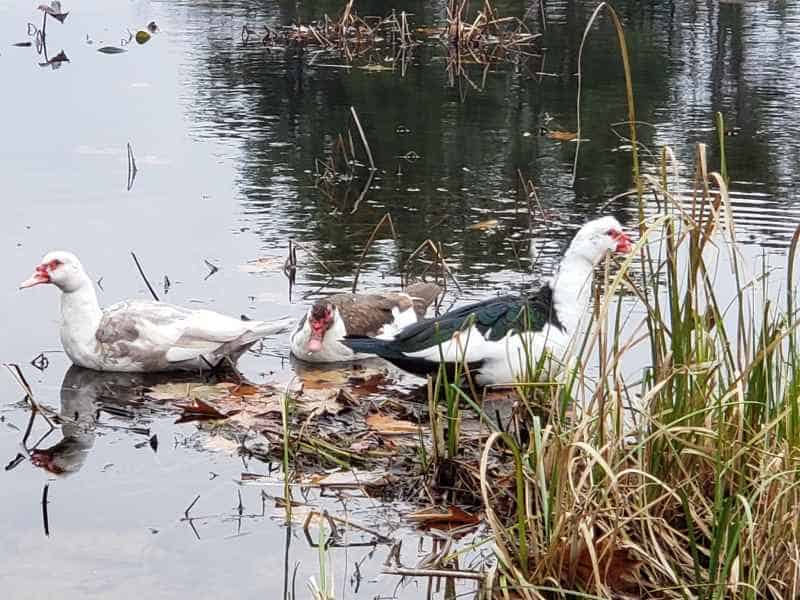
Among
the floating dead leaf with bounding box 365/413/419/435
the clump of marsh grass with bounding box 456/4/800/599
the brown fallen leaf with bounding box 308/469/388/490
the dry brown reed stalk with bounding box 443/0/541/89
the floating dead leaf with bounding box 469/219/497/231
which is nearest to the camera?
the clump of marsh grass with bounding box 456/4/800/599

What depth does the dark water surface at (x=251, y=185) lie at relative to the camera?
5.77 metres

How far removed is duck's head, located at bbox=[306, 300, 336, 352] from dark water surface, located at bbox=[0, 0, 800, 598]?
0.26 meters

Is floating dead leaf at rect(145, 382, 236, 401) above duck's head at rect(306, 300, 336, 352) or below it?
below

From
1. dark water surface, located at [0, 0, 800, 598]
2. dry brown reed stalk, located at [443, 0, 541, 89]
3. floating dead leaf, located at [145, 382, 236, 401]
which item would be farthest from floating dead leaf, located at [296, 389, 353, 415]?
dry brown reed stalk, located at [443, 0, 541, 89]

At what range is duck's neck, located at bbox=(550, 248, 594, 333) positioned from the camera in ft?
24.6

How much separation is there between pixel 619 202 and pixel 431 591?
6.46m

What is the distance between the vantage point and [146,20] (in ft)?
68.8

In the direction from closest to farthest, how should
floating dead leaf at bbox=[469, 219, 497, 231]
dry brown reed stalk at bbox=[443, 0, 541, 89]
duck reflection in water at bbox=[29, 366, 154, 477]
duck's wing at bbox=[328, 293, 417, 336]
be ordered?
duck reflection in water at bbox=[29, 366, 154, 477]
duck's wing at bbox=[328, 293, 417, 336]
floating dead leaf at bbox=[469, 219, 497, 231]
dry brown reed stalk at bbox=[443, 0, 541, 89]

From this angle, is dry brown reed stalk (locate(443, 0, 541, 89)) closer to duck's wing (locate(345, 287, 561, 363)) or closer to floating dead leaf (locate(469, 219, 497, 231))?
floating dead leaf (locate(469, 219, 497, 231))

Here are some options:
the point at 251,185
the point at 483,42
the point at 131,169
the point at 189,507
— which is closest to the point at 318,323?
the point at 189,507

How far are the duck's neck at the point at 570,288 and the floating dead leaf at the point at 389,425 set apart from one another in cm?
105

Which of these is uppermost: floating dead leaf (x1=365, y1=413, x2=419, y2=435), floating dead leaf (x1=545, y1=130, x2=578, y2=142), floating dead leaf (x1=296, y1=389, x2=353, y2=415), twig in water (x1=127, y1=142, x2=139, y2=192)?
floating dead leaf (x1=545, y1=130, x2=578, y2=142)

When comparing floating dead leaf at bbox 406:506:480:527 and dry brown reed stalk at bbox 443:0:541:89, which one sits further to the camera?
dry brown reed stalk at bbox 443:0:541:89

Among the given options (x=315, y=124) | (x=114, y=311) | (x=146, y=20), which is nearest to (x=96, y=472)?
(x=114, y=311)
